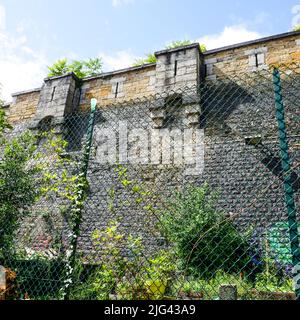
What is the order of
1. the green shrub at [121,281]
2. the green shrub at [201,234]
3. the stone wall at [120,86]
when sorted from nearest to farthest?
1. the green shrub at [121,281]
2. the green shrub at [201,234]
3. the stone wall at [120,86]

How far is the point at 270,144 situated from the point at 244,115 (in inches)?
37.5

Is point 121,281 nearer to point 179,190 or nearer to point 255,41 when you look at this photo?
point 179,190

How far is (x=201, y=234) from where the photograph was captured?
5109 millimetres

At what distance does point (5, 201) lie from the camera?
15.3 ft

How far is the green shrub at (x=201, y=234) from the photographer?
489 cm

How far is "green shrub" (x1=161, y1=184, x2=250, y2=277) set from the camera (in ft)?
16.1

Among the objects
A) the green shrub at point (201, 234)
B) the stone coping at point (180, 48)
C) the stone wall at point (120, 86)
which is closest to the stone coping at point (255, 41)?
the stone coping at point (180, 48)

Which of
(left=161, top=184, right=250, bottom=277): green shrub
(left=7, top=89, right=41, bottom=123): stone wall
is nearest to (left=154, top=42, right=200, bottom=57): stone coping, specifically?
(left=161, top=184, right=250, bottom=277): green shrub

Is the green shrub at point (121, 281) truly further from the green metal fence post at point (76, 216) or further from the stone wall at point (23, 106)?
the stone wall at point (23, 106)

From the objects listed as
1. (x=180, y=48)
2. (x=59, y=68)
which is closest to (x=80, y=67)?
(x=59, y=68)

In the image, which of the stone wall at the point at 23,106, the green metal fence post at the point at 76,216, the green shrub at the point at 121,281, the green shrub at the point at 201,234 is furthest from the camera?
the stone wall at the point at 23,106

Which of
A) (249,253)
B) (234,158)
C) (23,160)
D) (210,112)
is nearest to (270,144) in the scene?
(234,158)
